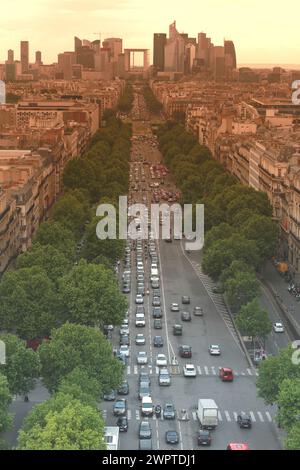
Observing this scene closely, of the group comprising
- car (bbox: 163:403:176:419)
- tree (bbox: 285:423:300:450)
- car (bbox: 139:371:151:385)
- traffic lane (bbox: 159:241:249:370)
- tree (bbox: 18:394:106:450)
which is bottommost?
traffic lane (bbox: 159:241:249:370)

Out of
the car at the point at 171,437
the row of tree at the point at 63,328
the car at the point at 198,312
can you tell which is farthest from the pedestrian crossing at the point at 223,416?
the car at the point at 198,312

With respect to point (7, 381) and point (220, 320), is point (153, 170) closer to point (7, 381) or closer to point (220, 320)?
point (220, 320)

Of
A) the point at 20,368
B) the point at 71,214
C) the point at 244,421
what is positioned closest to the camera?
the point at 244,421

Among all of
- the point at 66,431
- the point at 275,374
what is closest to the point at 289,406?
the point at 275,374

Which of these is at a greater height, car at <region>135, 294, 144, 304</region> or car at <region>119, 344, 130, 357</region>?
car at <region>119, 344, 130, 357</region>

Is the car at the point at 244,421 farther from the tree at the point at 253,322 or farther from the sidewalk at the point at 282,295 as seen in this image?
the sidewalk at the point at 282,295

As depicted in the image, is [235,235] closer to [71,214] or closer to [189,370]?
[71,214]

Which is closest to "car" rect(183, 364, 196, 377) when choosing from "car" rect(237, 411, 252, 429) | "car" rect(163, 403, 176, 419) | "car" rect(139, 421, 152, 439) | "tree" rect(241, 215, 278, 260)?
"car" rect(163, 403, 176, 419)

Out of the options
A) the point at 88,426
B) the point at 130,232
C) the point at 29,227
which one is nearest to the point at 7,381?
the point at 88,426

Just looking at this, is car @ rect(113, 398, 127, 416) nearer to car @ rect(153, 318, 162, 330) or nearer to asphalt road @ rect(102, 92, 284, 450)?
asphalt road @ rect(102, 92, 284, 450)
